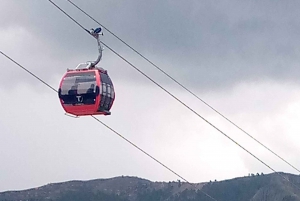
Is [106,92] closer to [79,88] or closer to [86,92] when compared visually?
[86,92]

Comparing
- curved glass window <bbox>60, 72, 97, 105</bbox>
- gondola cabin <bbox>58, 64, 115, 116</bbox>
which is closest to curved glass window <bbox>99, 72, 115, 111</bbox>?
gondola cabin <bbox>58, 64, 115, 116</bbox>

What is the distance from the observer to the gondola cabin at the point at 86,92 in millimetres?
70625

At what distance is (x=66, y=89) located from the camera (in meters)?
71.9

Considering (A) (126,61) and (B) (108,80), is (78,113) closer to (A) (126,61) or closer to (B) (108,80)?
(B) (108,80)

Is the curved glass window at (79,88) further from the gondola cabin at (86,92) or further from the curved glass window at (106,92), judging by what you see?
the curved glass window at (106,92)

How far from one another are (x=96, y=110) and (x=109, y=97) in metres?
1.96

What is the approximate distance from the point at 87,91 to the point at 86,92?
13 cm

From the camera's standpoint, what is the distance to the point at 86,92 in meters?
70.8

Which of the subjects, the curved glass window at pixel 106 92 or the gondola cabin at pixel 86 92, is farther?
the curved glass window at pixel 106 92

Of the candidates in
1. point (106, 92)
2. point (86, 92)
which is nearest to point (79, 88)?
point (86, 92)

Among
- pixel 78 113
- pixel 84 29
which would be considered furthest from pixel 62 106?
pixel 84 29

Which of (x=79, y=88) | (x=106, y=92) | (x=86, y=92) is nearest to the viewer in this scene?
(x=86, y=92)

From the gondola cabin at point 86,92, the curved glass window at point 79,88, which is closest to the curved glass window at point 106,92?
the gondola cabin at point 86,92

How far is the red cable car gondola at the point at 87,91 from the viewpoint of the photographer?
232 feet
